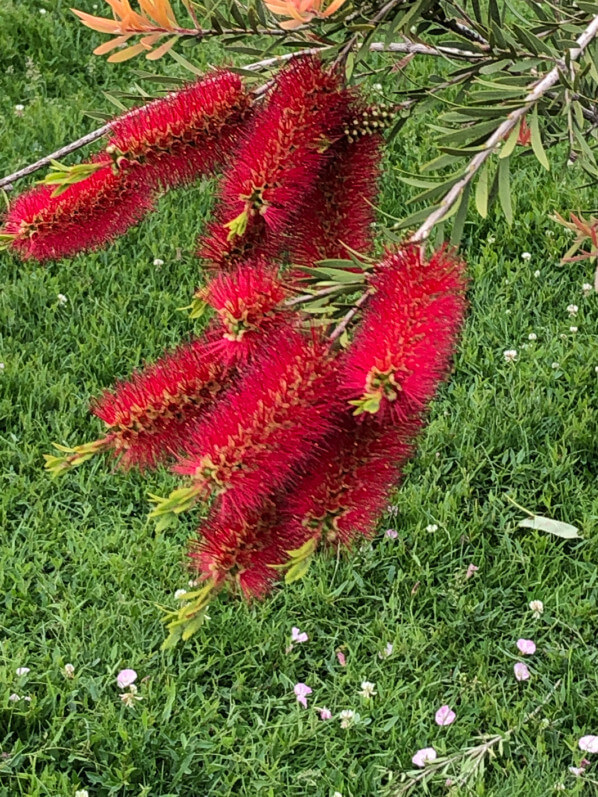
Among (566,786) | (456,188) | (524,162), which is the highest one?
(456,188)

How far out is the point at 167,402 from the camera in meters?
0.54

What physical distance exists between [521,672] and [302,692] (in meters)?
0.41

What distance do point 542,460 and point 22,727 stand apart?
1.25 meters

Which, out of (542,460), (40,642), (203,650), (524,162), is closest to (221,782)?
(203,650)

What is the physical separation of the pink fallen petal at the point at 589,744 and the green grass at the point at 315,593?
0.7 inches

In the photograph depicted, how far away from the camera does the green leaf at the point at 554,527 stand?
6.87ft

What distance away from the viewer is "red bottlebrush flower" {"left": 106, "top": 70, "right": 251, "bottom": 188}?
61 cm

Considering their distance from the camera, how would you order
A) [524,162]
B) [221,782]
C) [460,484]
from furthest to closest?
[524,162] → [460,484] → [221,782]

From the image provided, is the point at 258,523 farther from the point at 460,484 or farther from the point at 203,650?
the point at 460,484

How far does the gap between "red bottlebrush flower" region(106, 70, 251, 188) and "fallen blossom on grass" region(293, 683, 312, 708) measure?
4.44 feet

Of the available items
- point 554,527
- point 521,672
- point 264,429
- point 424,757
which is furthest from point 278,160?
point 554,527

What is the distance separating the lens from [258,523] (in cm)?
52

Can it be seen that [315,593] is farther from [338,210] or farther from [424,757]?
[338,210]

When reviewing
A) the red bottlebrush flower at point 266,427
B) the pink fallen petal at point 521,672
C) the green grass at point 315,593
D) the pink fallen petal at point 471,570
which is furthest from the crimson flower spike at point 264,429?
the pink fallen petal at point 471,570
